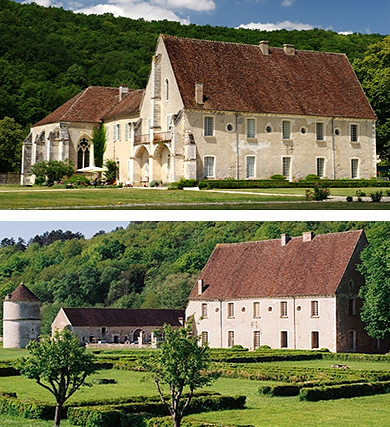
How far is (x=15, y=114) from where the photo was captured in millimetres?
76375

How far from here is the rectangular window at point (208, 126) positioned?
150ft

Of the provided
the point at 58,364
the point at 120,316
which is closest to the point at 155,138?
the point at 120,316

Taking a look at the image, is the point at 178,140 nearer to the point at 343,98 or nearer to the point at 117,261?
the point at 343,98

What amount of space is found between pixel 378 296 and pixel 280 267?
10730mm

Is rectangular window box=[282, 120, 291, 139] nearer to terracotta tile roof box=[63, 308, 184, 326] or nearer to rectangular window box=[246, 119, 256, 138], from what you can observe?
rectangular window box=[246, 119, 256, 138]

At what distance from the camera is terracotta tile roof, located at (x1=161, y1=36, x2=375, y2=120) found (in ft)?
153

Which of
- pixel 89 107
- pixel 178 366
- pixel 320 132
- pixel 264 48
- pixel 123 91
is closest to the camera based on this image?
pixel 178 366

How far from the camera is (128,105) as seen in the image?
182 ft

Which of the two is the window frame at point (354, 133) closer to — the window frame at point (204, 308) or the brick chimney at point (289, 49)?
the brick chimney at point (289, 49)

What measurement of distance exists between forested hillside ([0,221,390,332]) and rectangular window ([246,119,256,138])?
776 inches

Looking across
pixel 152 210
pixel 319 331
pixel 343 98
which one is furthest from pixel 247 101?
pixel 152 210

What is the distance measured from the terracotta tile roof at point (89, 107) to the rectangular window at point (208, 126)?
1468cm

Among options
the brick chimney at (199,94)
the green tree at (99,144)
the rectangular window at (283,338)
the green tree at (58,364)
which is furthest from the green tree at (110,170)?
the green tree at (58,364)

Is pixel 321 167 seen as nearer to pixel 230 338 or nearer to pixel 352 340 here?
pixel 352 340
